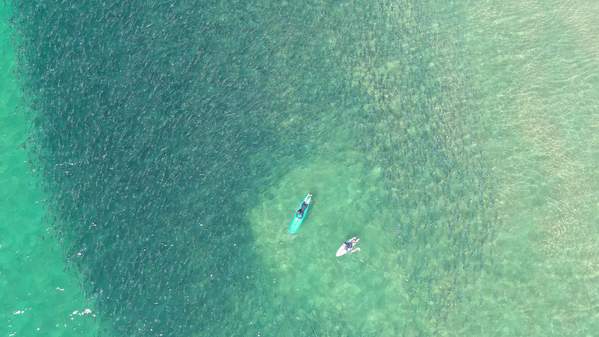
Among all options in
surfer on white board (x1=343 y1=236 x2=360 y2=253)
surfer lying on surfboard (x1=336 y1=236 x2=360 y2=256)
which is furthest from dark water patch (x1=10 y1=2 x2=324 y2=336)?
surfer on white board (x1=343 y1=236 x2=360 y2=253)

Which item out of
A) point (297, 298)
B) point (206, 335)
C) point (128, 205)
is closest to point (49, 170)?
point (128, 205)

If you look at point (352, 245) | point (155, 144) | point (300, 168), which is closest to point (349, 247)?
point (352, 245)

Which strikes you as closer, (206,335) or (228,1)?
(206,335)

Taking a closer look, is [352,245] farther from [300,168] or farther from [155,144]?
[155,144]

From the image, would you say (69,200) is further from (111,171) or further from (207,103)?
(207,103)

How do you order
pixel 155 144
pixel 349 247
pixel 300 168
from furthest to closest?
1. pixel 155 144
2. pixel 300 168
3. pixel 349 247

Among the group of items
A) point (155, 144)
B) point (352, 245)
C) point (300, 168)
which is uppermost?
point (155, 144)
